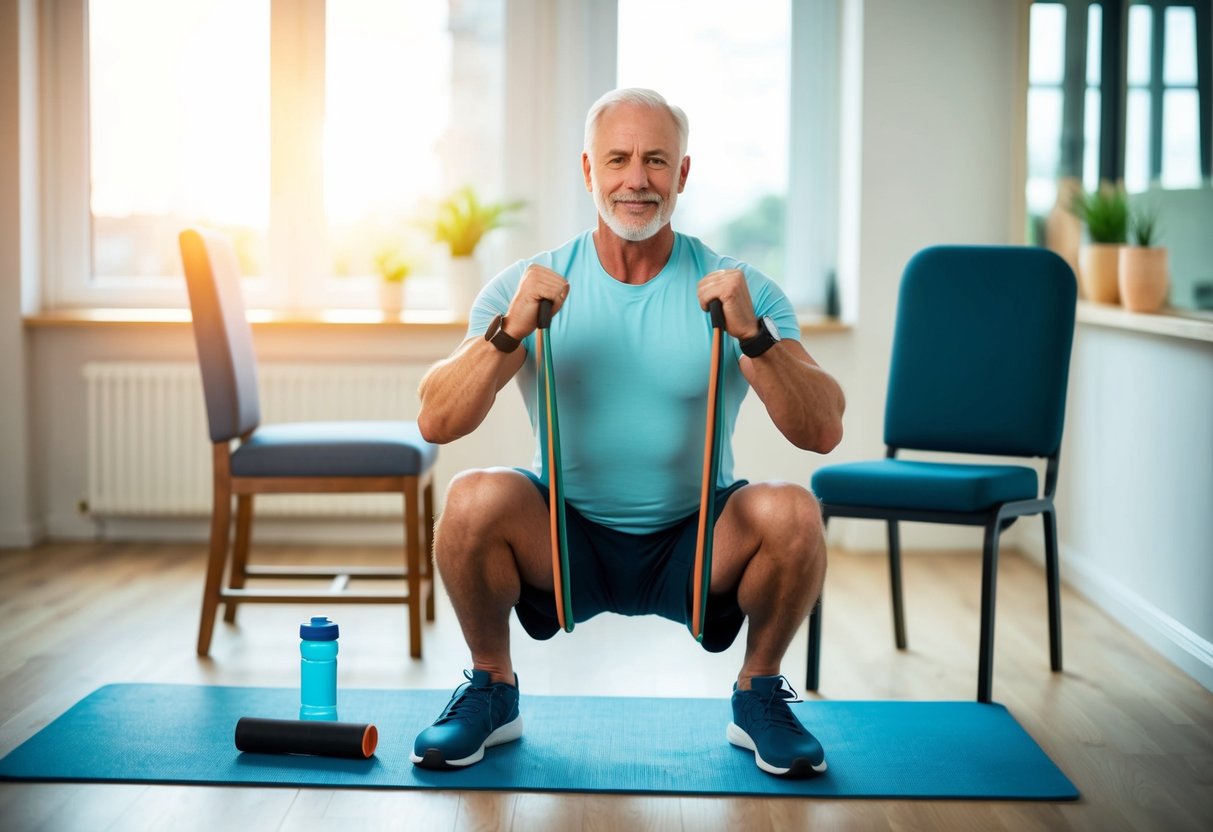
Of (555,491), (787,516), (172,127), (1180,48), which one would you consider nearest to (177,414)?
(172,127)

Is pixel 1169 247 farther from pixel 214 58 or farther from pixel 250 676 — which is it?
pixel 214 58

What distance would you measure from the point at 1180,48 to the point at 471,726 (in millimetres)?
2262

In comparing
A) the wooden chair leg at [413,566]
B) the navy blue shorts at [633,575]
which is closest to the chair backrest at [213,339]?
the wooden chair leg at [413,566]

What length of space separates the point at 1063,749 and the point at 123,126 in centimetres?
346

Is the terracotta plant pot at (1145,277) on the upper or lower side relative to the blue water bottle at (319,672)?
upper

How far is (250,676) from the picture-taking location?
2.89m

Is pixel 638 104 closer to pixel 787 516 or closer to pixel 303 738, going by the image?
pixel 787 516

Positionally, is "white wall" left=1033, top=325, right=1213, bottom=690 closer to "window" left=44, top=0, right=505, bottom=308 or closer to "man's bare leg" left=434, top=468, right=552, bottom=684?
"man's bare leg" left=434, top=468, right=552, bottom=684

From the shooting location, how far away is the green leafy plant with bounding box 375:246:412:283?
14.4 ft

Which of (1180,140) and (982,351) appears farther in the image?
(1180,140)

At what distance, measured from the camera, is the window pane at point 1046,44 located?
3936 millimetres

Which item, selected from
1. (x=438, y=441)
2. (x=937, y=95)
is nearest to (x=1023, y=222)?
(x=937, y=95)

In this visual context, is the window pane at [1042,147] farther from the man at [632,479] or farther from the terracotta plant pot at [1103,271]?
the man at [632,479]

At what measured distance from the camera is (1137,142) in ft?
11.5
